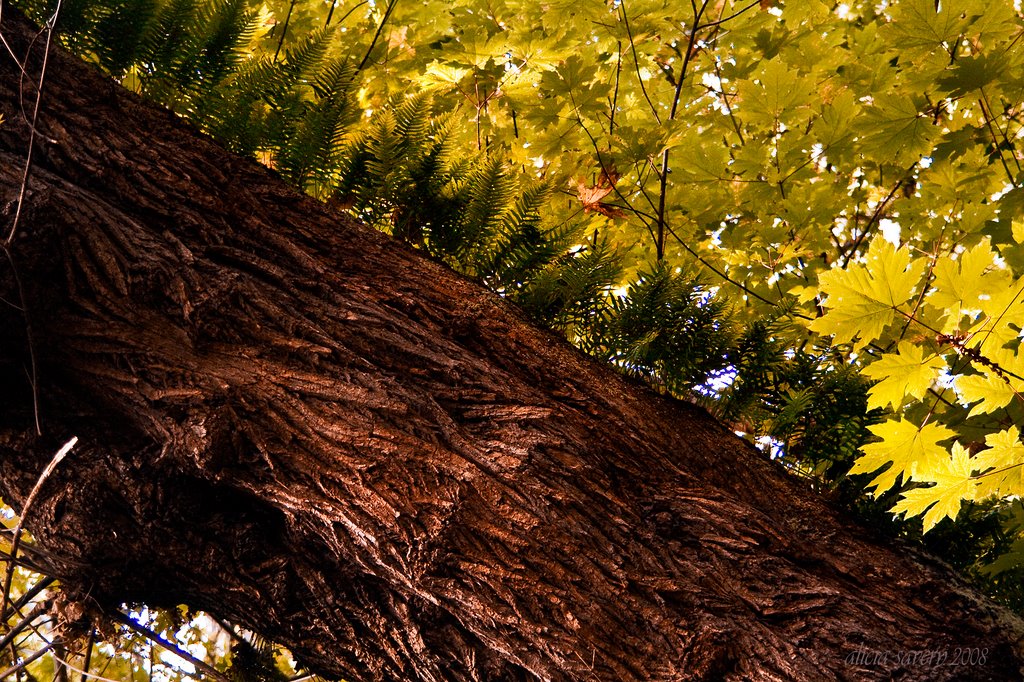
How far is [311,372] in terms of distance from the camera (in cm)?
146

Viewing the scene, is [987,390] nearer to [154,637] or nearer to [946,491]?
[946,491]

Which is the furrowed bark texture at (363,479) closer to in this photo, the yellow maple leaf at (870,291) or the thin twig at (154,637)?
the thin twig at (154,637)

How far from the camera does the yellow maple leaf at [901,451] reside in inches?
56.2

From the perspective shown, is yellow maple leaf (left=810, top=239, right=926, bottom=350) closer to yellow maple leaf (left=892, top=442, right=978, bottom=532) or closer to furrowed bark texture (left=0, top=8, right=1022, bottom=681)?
yellow maple leaf (left=892, top=442, right=978, bottom=532)

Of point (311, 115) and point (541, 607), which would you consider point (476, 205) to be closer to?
point (311, 115)

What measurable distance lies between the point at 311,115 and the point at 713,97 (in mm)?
2619

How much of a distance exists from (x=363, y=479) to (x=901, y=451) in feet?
3.49

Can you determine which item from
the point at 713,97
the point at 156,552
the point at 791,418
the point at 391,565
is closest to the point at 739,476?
the point at 791,418

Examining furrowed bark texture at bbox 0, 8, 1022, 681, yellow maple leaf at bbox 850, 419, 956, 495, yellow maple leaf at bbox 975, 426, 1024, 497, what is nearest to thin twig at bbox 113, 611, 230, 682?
furrowed bark texture at bbox 0, 8, 1022, 681

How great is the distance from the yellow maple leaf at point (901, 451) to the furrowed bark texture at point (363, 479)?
0.21 metres

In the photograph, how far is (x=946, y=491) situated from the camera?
1.37m

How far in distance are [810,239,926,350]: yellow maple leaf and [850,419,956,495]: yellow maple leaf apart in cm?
19

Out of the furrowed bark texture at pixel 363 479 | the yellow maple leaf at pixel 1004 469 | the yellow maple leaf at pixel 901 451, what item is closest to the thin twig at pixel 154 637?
the furrowed bark texture at pixel 363 479

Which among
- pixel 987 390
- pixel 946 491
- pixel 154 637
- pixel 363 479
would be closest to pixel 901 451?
pixel 946 491
